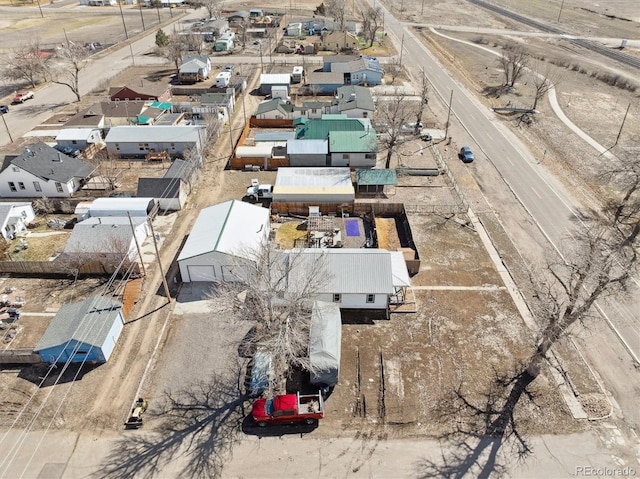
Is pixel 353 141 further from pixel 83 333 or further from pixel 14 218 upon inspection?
pixel 14 218

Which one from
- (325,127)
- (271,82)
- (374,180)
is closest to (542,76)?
(271,82)

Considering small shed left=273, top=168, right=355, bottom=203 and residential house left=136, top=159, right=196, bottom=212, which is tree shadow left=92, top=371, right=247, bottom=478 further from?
residential house left=136, top=159, right=196, bottom=212

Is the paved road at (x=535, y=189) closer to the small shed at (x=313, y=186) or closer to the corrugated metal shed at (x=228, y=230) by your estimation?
the small shed at (x=313, y=186)

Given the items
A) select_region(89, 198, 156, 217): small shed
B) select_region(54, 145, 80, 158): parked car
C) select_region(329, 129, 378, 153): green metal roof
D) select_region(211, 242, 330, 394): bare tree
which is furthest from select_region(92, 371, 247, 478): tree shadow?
select_region(54, 145, 80, 158): parked car

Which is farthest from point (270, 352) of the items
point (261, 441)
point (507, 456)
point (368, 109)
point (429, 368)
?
point (368, 109)

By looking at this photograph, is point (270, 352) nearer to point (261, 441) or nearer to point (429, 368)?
point (261, 441)

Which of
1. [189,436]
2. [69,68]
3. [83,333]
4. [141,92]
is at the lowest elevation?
[189,436]
